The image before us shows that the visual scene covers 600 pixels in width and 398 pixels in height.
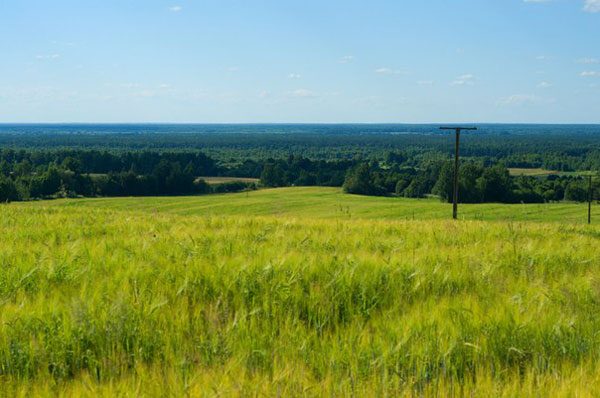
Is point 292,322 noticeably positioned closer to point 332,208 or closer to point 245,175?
point 332,208

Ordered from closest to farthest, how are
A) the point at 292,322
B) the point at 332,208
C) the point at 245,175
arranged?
the point at 292,322 < the point at 332,208 < the point at 245,175

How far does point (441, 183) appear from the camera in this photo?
10594 cm

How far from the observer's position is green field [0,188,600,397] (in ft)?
9.24

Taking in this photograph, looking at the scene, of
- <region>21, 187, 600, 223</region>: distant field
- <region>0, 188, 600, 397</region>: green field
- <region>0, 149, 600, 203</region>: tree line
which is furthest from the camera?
<region>0, 149, 600, 203</region>: tree line

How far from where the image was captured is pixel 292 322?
12.3 feet

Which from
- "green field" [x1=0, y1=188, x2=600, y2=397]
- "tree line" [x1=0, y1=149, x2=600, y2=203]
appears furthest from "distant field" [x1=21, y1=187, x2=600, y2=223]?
"green field" [x1=0, y1=188, x2=600, y2=397]

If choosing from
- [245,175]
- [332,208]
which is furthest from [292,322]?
[245,175]

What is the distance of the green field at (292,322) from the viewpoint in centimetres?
282

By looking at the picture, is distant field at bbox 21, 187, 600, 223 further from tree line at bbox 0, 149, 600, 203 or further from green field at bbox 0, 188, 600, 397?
green field at bbox 0, 188, 600, 397

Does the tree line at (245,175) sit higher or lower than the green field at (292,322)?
lower

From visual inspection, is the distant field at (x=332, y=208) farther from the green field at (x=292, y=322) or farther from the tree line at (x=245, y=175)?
the green field at (x=292, y=322)

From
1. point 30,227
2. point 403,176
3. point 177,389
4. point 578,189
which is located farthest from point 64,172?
point 177,389

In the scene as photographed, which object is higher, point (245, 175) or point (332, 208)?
point (245, 175)

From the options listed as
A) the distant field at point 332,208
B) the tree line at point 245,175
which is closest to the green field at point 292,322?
the distant field at point 332,208
